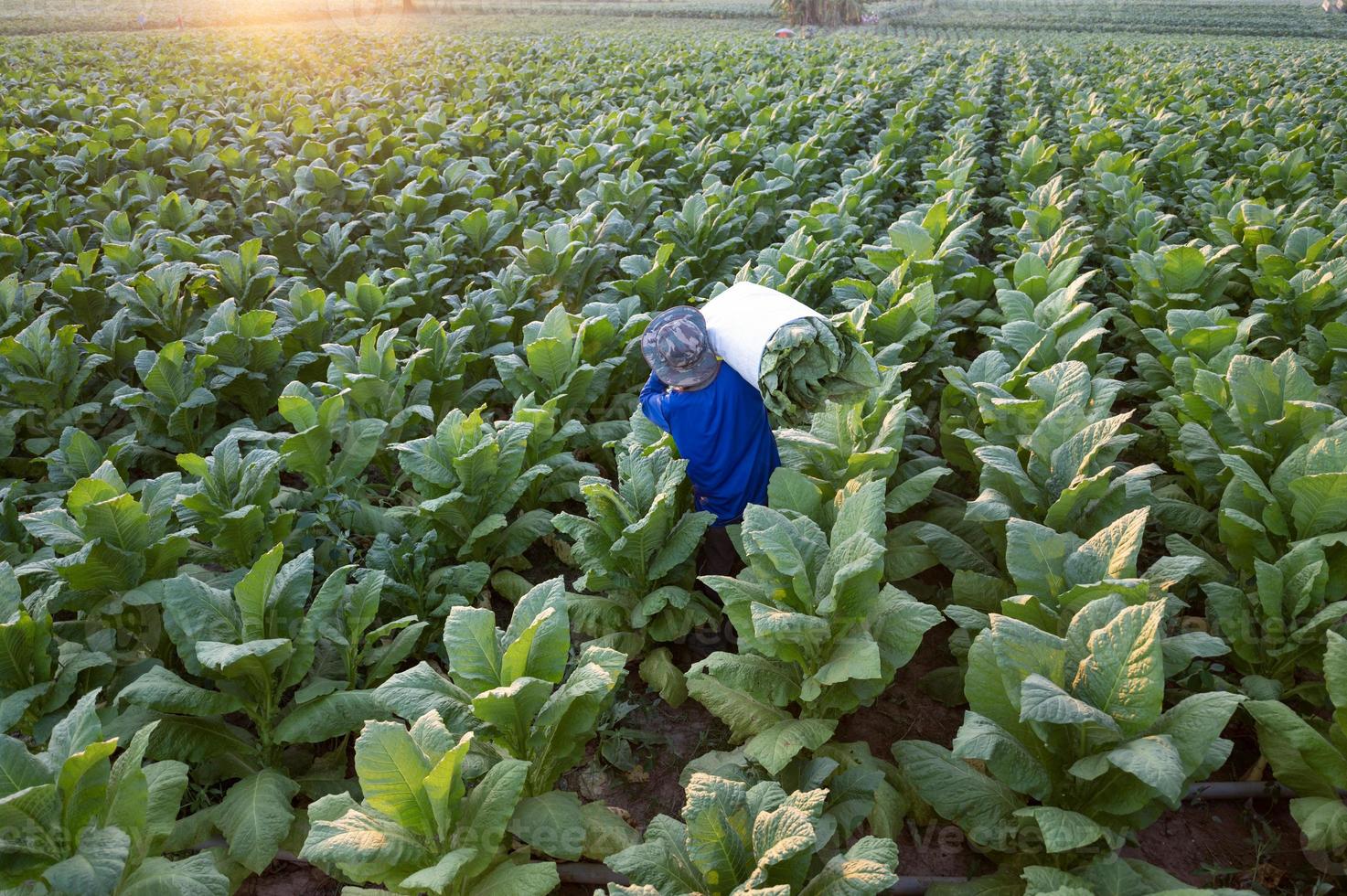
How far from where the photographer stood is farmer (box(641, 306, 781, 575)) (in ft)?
11.0

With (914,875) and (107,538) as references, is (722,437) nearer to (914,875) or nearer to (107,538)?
(914,875)

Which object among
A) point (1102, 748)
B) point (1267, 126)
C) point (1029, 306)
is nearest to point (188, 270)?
point (1029, 306)

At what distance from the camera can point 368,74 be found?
18.8m

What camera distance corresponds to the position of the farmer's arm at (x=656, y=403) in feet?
11.8

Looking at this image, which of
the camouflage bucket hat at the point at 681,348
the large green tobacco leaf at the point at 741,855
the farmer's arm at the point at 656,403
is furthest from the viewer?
the farmer's arm at the point at 656,403

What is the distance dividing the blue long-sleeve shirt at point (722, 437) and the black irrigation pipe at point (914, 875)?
1.46m

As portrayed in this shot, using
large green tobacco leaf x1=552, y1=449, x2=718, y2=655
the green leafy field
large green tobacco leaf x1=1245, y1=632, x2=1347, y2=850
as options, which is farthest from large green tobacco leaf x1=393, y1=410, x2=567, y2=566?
large green tobacco leaf x1=1245, y1=632, x2=1347, y2=850

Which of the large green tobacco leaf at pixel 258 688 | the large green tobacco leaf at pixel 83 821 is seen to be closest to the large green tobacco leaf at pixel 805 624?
the large green tobacco leaf at pixel 258 688

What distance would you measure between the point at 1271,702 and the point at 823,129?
10041 millimetres

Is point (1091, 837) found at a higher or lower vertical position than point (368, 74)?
lower

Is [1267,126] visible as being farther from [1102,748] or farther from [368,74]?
[368,74]

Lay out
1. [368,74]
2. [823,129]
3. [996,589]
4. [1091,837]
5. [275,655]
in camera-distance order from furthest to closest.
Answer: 1. [368,74]
2. [823,129]
3. [996,589]
4. [275,655]
5. [1091,837]

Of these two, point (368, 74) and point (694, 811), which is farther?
point (368, 74)

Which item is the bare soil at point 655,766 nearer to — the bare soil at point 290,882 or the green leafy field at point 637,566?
the green leafy field at point 637,566
